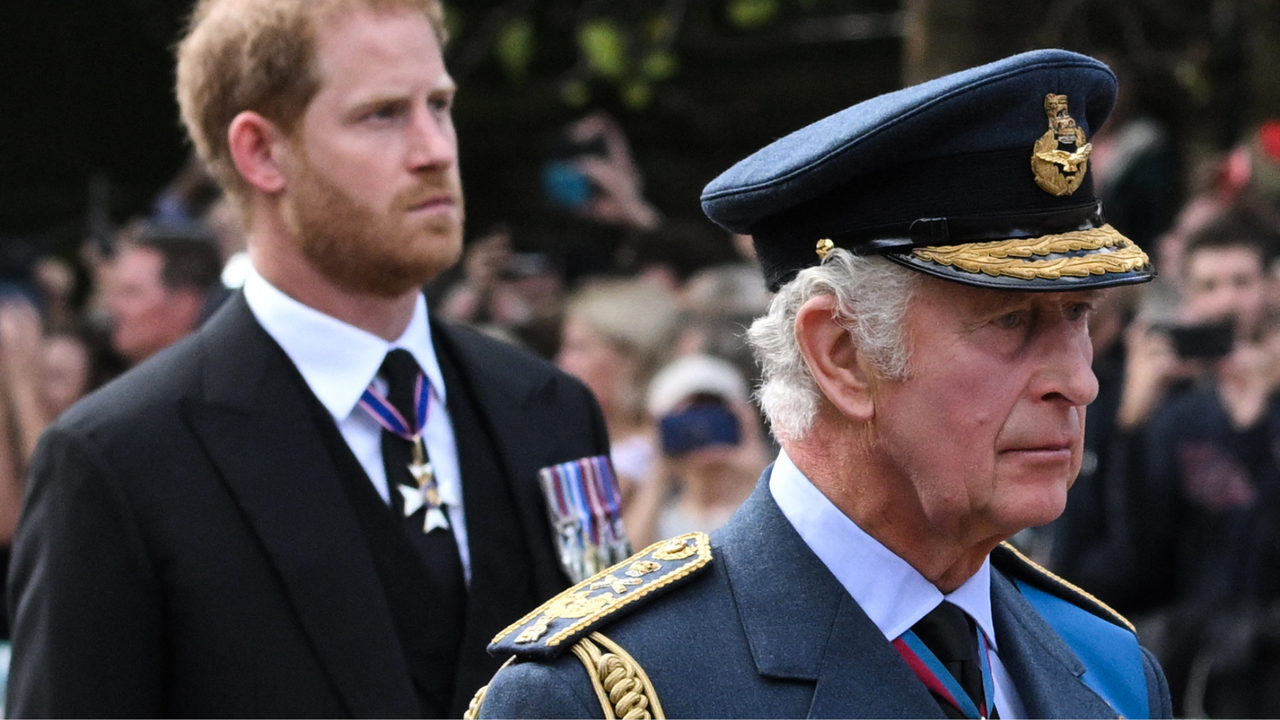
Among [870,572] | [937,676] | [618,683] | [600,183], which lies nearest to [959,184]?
[870,572]

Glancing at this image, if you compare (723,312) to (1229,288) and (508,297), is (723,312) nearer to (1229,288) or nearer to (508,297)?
(1229,288)

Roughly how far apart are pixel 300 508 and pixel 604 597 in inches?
37.3

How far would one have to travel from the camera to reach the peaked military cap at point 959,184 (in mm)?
2174

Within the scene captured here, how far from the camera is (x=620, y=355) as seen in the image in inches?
258

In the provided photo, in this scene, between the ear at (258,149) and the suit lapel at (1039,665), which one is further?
the ear at (258,149)

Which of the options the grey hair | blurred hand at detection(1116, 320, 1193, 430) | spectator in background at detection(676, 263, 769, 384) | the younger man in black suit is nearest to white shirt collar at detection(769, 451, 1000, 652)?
the grey hair

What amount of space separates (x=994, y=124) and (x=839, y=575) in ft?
1.99

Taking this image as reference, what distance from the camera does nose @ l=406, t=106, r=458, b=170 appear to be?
326 cm

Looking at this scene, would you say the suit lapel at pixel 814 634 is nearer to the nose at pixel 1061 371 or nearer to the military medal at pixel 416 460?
the nose at pixel 1061 371

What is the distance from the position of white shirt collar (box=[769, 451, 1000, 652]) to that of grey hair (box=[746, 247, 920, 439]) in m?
0.10

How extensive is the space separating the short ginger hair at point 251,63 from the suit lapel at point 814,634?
58.8 inches

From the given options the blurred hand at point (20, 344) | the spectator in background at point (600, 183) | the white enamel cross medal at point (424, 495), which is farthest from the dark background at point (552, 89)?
the white enamel cross medal at point (424, 495)

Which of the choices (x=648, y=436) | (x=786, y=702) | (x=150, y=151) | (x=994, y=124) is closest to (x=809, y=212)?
(x=994, y=124)

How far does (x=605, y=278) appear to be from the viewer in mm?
7996
